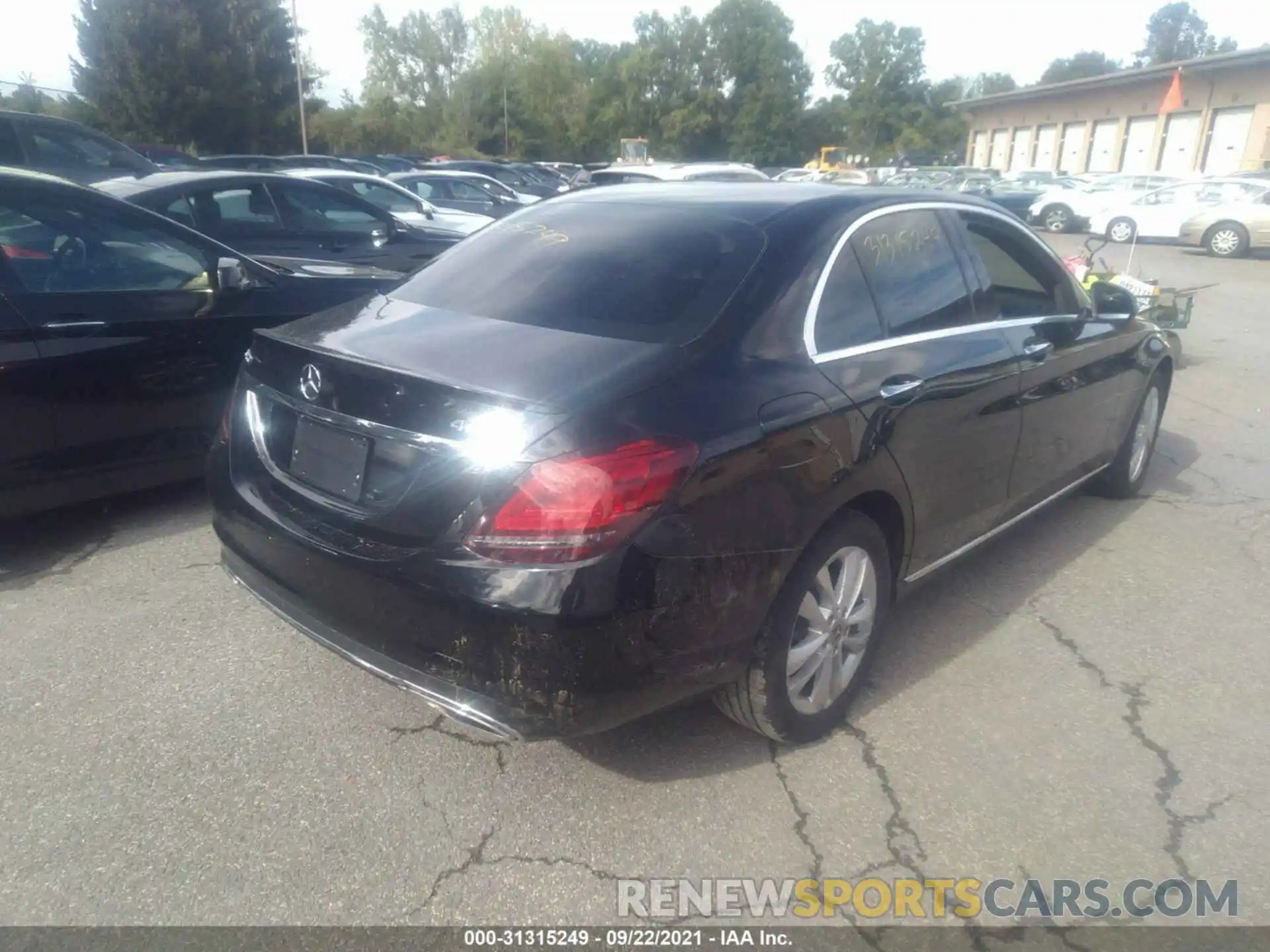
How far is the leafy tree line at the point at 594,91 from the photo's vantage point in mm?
41625

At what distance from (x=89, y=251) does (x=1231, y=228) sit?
21.7m

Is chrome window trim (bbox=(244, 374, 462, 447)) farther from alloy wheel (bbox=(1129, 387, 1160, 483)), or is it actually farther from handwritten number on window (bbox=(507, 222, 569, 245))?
alloy wheel (bbox=(1129, 387, 1160, 483))

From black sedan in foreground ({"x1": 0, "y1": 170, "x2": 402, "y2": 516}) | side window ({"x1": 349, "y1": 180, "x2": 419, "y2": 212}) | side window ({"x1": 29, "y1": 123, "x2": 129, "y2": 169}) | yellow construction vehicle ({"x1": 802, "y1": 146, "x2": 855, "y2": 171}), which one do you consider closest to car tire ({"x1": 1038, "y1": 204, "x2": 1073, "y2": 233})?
side window ({"x1": 349, "y1": 180, "x2": 419, "y2": 212})

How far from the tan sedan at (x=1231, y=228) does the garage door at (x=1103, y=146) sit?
26.1 m

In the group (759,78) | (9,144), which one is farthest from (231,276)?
(759,78)

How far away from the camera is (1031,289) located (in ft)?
14.4

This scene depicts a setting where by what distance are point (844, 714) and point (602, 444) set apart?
1.47m

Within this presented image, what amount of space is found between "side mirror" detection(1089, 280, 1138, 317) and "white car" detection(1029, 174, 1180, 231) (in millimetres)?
22716

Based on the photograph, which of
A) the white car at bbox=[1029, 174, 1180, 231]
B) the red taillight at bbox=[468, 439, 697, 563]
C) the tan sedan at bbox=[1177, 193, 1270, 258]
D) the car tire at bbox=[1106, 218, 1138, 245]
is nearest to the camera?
the red taillight at bbox=[468, 439, 697, 563]

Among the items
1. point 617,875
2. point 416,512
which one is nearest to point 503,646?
point 416,512

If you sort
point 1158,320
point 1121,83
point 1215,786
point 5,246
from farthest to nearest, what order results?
point 1121,83 < point 1158,320 < point 5,246 < point 1215,786

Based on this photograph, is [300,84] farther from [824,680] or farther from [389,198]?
[824,680]

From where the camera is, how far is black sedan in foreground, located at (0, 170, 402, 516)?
4094mm

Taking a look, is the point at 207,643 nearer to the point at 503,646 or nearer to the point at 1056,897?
the point at 503,646
